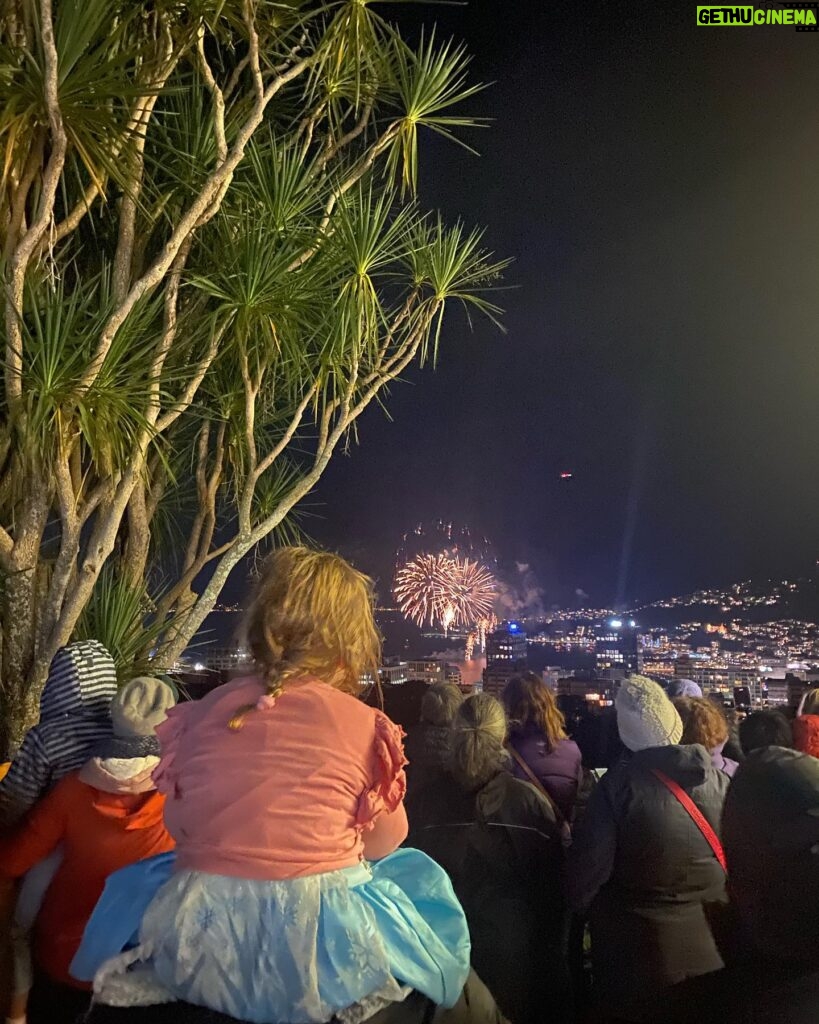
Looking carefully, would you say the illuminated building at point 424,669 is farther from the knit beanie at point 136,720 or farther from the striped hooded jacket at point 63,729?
the knit beanie at point 136,720

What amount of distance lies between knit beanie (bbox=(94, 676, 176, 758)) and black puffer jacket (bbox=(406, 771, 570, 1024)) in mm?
889

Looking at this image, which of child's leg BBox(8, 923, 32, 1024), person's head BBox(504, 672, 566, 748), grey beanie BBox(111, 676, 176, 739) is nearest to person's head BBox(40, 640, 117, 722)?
grey beanie BBox(111, 676, 176, 739)

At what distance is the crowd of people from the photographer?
1177 millimetres

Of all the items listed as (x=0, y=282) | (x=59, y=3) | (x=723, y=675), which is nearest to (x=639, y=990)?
(x=0, y=282)

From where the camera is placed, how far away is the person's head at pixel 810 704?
323 cm

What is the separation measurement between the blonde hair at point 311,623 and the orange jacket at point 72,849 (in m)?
0.79

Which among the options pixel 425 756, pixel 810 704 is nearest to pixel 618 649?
pixel 810 704

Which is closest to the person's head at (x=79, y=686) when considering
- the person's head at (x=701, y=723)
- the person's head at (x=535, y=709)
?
the person's head at (x=535, y=709)

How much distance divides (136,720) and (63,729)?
11.0 inches

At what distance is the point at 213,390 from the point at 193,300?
48cm

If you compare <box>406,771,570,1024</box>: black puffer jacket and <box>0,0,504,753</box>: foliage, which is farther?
<box>0,0,504,753</box>: foliage

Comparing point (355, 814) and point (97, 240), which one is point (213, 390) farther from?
point (355, 814)

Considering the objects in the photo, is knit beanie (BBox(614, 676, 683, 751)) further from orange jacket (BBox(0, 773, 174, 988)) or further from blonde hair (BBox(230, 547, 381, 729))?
orange jacket (BBox(0, 773, 174, 988))

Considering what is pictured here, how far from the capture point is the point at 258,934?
1.16m
